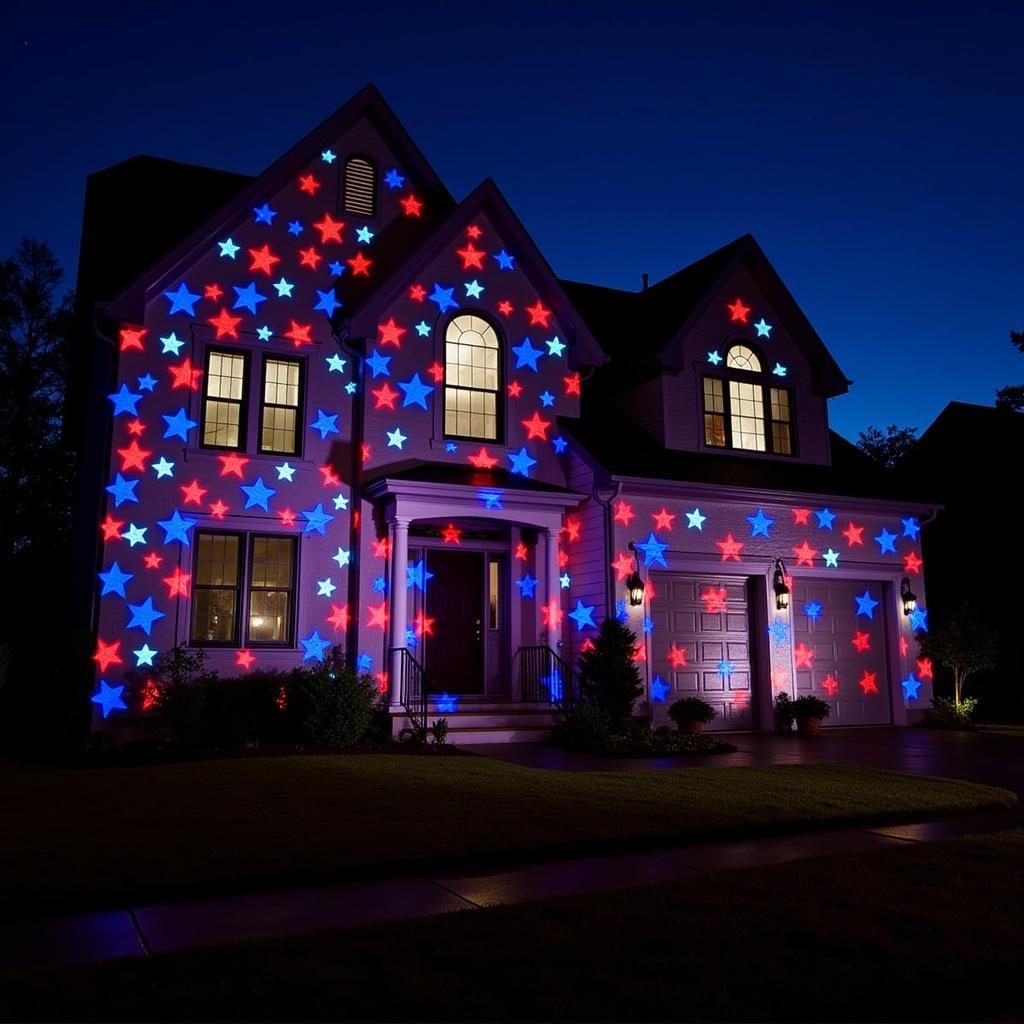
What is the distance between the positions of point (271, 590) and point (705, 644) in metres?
7.17

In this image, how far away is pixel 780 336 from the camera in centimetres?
1866

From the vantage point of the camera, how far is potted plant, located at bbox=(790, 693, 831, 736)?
1573 centimetres

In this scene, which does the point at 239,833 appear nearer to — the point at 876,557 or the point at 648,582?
the point at 648,582

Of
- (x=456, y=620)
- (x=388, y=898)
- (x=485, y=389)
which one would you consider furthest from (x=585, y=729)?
(x=388, y=898)

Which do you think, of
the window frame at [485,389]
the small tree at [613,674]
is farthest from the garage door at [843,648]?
the window frame at [485,389]

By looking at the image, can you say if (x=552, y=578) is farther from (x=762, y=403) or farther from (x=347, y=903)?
(x=347, y=903)

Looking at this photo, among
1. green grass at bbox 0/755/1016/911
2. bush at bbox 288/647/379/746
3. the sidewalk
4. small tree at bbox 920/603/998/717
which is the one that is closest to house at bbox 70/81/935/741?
small tree at bbox 920/603/998/717

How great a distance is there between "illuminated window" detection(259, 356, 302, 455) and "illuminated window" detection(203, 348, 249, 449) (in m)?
0.33

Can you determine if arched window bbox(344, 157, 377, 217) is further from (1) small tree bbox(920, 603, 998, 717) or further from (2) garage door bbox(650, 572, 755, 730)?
(1) small tree bbox(920, 603, 998, 717)

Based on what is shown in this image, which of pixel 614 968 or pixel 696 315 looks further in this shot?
pixel 696 315

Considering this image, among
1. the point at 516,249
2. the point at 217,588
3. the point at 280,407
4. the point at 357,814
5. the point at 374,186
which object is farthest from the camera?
the point at 516,249

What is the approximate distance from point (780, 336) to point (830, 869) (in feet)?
46.7

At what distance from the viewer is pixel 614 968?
4121 mm

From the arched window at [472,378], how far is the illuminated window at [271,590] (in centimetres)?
341
